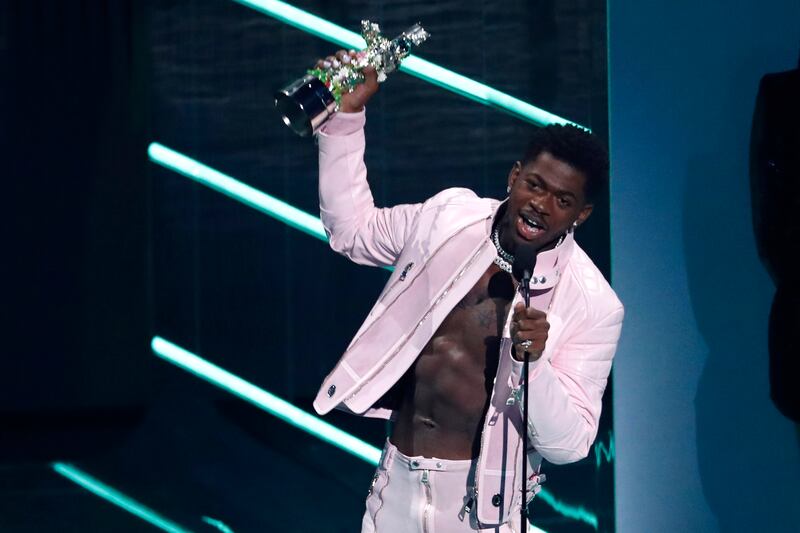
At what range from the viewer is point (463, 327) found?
99.5 inches

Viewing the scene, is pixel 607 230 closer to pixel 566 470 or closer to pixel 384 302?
pixel 566 470

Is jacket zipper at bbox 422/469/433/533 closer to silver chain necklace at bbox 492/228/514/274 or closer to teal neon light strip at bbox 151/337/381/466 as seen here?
silver chain necklace at bbox 492/228/514/274

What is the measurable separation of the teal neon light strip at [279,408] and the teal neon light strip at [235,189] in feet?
2.13

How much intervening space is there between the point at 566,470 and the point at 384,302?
205 centimetres

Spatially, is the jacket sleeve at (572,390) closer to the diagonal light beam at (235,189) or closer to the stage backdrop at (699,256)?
the stage backdrop at (699,256)

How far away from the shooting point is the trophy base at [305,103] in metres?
2.16

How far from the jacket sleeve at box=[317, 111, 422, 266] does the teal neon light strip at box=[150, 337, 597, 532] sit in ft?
5.24

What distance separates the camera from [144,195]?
13.1ft

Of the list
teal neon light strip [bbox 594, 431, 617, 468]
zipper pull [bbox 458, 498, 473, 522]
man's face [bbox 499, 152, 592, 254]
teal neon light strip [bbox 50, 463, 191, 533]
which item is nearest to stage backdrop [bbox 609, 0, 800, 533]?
teal neon light strip [bbox 594, 431, 617, 468]

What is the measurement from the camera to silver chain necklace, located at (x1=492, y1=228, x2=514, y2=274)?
251 cm

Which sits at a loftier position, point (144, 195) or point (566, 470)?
point (144, 195)

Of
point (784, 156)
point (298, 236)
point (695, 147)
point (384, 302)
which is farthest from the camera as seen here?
point (298, 236)

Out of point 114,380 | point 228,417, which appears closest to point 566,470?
point 228,417

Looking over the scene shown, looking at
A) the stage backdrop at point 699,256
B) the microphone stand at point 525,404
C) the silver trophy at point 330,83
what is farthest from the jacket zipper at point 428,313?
the stage backdrop at point 699,256
